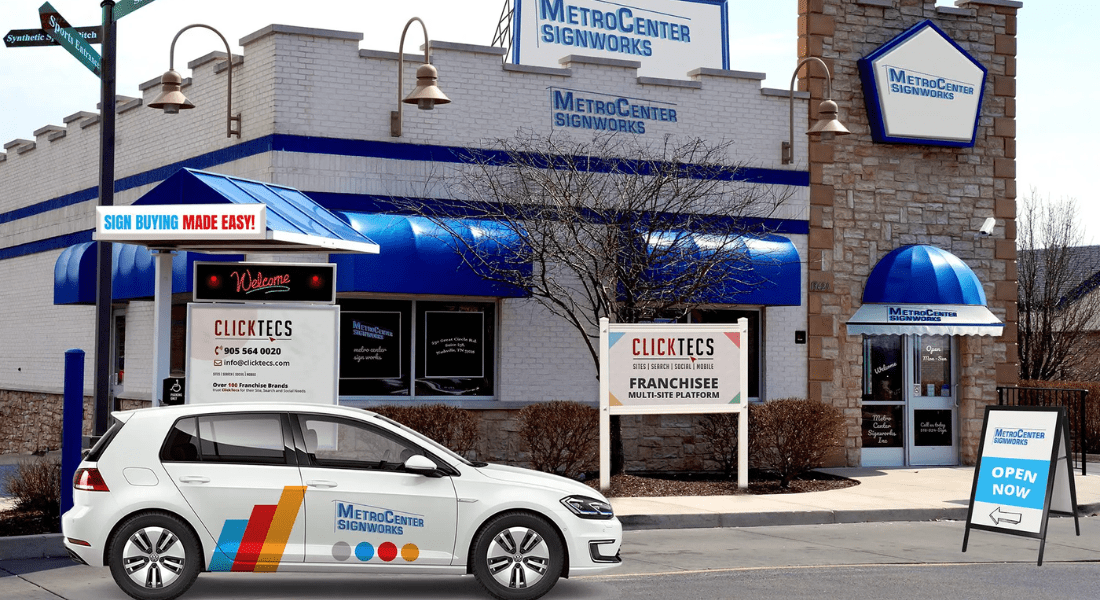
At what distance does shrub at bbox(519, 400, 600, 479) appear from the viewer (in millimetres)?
15680

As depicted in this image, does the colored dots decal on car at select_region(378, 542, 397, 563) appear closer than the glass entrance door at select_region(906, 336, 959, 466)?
Yes

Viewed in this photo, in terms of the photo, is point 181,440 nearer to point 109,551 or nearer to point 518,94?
point 109,551

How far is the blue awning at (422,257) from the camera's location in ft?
51.5

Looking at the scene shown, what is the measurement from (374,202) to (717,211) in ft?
17.2

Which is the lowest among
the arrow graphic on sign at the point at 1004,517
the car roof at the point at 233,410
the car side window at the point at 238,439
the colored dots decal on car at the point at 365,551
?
the arrow graphic on sign at the point at 1004,517

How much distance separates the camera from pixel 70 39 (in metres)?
12.1

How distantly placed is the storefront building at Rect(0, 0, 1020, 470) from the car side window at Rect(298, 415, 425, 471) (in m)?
6.27

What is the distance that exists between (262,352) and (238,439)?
4.07 metres

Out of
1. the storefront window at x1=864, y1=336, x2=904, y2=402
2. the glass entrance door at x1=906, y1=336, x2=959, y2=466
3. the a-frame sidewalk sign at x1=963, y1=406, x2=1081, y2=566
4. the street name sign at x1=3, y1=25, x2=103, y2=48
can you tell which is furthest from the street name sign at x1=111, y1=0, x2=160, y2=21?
the glass entrance door at x1=906, y1=336, x2=959, y2=466

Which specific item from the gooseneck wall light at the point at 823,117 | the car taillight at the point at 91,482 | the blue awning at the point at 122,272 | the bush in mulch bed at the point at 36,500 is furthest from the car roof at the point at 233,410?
the gooseneck wall light at the point at 823,117

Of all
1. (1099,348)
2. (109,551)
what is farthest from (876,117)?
(1099,348)

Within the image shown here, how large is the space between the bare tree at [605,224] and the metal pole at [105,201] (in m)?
5.08

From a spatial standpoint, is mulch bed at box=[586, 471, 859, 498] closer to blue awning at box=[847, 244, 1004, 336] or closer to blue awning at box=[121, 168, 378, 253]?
blue awning at box=[847, 244, 1004, 336]

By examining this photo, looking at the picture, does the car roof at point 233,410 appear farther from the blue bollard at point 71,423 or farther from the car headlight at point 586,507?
the blue bollard at point 71,423
